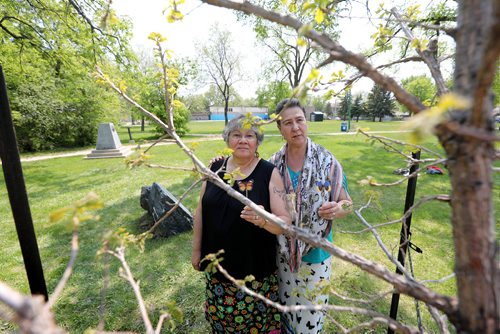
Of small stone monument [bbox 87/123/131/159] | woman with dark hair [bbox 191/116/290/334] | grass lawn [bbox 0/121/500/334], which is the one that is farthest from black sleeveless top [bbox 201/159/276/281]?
small stone monument [bbox 87/123/131/159]

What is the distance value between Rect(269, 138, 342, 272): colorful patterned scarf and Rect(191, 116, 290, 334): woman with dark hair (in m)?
0.17

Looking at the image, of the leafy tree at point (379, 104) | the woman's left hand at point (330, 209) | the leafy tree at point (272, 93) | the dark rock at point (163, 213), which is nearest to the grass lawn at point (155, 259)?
the dark rock at point (163, 213)

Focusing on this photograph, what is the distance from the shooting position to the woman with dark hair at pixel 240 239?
2.17 metres

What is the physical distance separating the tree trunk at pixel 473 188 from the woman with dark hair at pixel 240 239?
1468 millimetres

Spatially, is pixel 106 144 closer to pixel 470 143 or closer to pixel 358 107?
pixel 470 143

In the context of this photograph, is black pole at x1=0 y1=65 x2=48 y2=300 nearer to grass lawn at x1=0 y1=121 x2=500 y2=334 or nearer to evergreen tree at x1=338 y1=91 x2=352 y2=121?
grass lawn at x1=0 y1=121 x2=500 y2=334

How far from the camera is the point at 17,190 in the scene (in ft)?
5.05

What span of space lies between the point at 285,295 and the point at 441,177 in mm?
9103

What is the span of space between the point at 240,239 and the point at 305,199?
0.64 m

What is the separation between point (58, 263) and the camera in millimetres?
4367

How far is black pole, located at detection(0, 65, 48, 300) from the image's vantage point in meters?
1.44

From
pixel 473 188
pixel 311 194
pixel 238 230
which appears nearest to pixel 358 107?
pixel 311 194

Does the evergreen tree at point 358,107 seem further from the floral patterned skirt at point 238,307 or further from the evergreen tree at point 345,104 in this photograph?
the floral patterned skirt at point 238,307

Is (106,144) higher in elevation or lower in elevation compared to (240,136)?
lower
